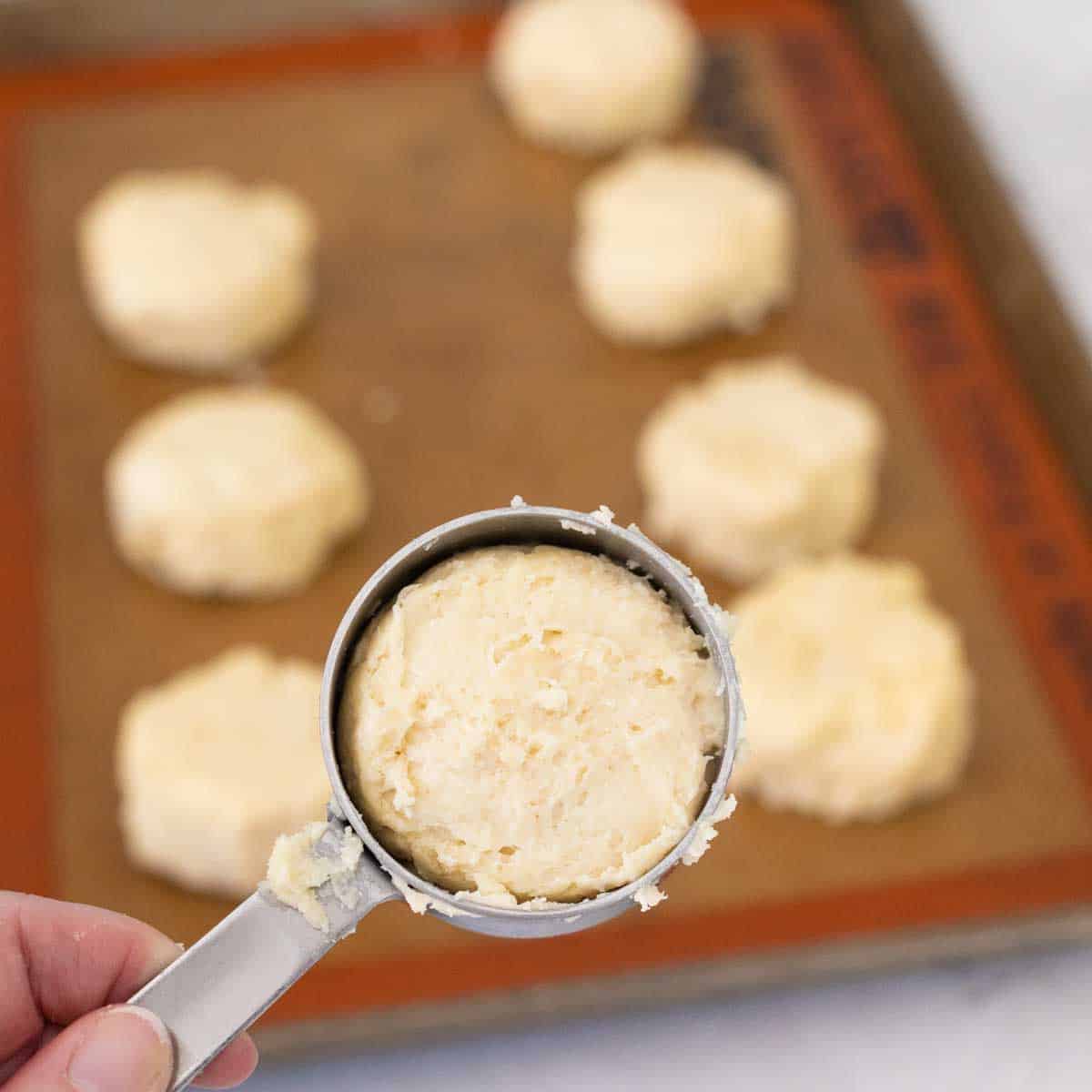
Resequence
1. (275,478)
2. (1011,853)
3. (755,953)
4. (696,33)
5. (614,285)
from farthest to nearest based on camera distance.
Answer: (696,33)
(614,285)
(275,478)
(1011,853)
(755,953)

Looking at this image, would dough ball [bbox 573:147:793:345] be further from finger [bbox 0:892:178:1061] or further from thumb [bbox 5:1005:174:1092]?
thumb [bbox 5:1005:174:1092]

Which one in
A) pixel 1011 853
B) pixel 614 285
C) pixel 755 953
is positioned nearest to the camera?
pixel 755 953

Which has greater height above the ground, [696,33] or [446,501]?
[696,33]

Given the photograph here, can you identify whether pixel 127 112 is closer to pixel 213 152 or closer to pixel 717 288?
pixel 213 152

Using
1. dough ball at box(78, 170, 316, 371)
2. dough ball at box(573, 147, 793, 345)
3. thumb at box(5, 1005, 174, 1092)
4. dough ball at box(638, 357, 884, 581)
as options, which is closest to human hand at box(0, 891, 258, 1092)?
thumb at box(5, 1005, 174, 1092)

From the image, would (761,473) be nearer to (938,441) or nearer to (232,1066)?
(938,441)

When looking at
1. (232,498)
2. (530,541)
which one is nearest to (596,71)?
(232,498)

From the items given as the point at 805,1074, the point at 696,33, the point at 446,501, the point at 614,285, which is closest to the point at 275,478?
the point at 446,501

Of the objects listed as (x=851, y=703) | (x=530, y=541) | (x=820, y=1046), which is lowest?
(x=820, y=1046)
